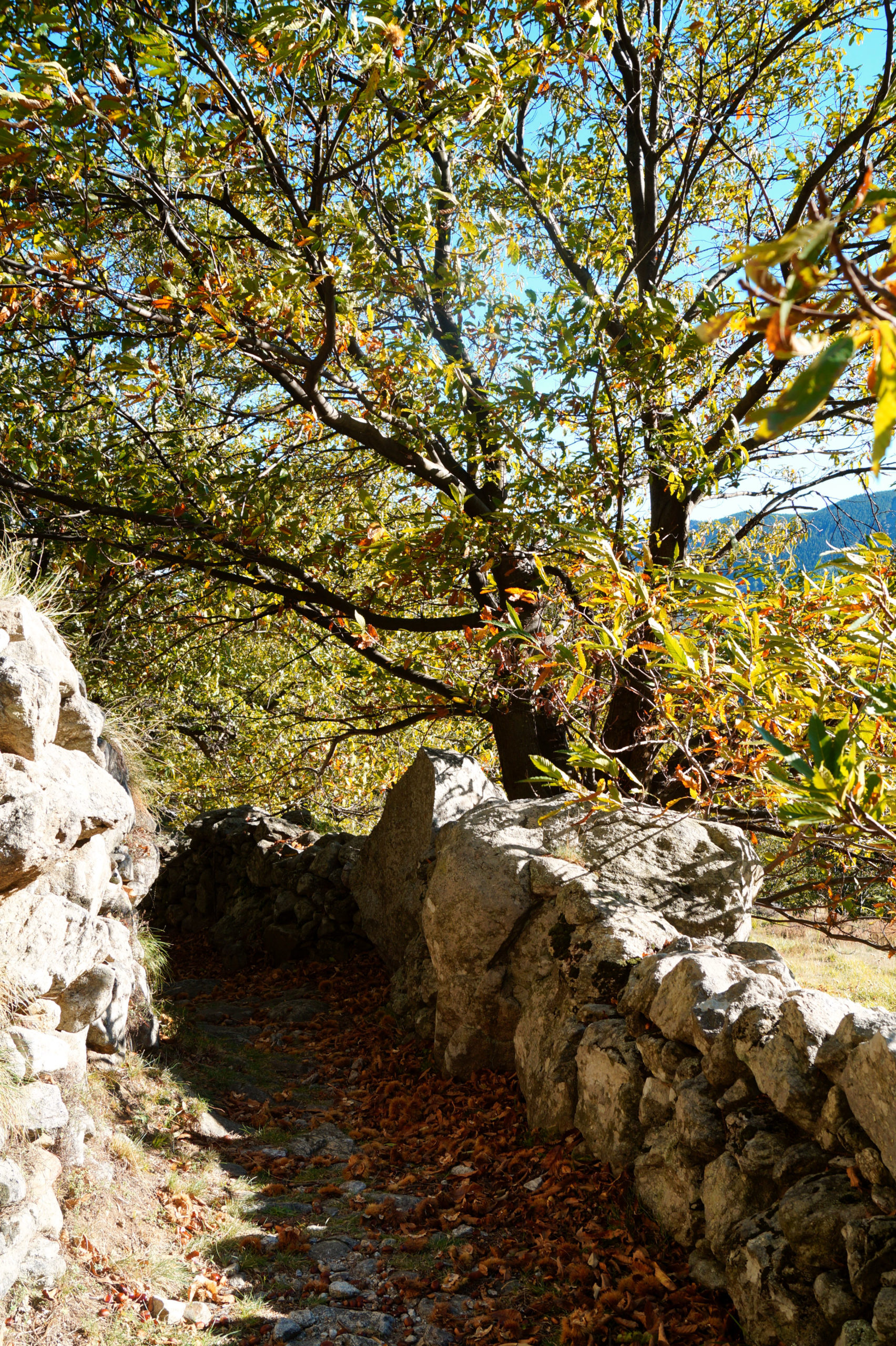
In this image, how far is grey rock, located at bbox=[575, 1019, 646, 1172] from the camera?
4.08 meters

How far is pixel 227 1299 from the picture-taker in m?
3.64

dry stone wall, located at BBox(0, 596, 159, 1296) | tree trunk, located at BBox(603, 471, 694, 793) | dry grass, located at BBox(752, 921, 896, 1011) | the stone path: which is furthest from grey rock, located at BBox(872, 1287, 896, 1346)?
tree trunk, located at BBox(603, 471, 694, 793)

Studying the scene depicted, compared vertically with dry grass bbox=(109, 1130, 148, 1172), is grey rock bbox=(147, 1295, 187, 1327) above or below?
below

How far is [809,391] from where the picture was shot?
2.91 ft

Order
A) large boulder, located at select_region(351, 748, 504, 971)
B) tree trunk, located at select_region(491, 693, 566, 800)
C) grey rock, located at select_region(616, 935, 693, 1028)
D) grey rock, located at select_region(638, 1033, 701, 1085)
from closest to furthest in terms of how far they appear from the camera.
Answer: grey rock, located at select_region(638, 1033, 701, 1085), grey rock, located at select_region(616, 935, 693, 1028), large boulder, located at select_region(351, 748, 504, 971), tree trunk, located at select_region(491, 693, 566, 800)

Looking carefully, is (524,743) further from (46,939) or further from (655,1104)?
(46,939)

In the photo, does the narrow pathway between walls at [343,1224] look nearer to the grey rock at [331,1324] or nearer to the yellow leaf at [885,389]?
the grey rock at [331,1324]

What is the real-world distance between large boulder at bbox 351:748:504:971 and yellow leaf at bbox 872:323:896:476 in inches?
258

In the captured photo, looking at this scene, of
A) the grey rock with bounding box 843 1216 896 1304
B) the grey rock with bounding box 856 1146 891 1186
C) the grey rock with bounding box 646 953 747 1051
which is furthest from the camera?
the grey rock with bounding box 646 953 747 1051

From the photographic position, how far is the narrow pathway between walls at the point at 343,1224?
334cm

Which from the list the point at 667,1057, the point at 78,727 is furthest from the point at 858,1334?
the point at 78,727

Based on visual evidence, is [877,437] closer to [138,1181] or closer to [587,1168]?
[587,1168]

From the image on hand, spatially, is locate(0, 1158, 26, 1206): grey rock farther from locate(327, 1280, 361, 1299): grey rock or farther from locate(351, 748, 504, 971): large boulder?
locate(351, 748, 504, 971): large boulder

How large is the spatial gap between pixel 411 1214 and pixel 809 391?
4.77m
